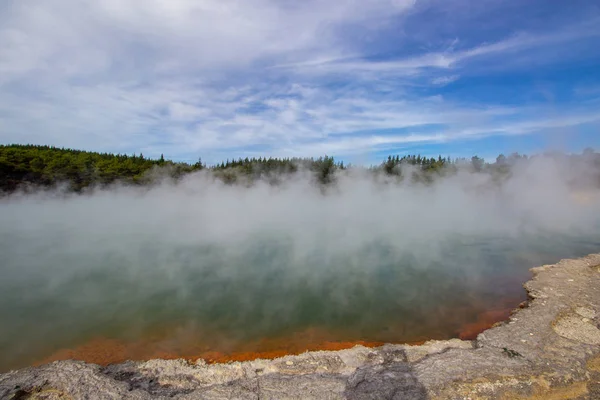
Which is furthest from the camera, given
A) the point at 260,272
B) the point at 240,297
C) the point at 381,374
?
the point at 260,272

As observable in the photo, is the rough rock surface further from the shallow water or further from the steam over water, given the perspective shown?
the steam over water

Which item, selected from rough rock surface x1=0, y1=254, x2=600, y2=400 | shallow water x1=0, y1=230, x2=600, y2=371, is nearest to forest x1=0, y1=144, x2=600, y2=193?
shallow water x1=0, y1=230, x2=600, y2=371

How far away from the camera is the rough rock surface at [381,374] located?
12.1 feet

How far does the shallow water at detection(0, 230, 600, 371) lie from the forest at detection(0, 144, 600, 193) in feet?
67.0

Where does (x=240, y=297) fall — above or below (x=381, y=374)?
below

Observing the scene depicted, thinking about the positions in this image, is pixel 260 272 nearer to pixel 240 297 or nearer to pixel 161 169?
pixel 240 297

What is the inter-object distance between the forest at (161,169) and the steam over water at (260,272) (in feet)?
20.9

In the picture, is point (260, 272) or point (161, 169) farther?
point (161, 169)

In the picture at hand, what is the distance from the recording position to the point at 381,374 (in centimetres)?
404

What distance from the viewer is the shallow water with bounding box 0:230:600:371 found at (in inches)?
225

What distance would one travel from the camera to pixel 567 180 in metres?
27.5

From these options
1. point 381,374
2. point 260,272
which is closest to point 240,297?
point 260,272

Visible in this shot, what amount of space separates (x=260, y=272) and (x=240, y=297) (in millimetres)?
1744

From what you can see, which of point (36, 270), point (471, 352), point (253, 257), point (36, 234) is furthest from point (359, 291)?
point (36, 234)
